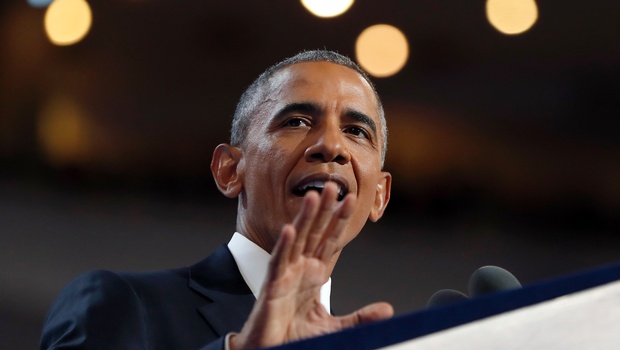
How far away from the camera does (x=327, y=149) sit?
1.21 metres

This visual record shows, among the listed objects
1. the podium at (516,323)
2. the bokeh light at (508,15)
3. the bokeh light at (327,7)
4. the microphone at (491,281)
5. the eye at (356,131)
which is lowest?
the microphone at (491,281)

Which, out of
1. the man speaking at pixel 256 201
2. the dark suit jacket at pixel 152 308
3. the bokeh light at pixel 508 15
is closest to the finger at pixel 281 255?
the man speaking at pixel 256 201

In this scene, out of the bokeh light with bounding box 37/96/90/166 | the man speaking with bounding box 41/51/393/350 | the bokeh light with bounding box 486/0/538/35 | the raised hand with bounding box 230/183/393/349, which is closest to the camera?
the raised hand with bounding box 230/183/393/349

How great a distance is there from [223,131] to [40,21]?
50 cm

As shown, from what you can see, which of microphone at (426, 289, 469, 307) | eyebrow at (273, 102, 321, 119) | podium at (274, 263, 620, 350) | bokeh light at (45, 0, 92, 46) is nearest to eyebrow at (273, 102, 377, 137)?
eyebrow at (273, 102, 321, 119)

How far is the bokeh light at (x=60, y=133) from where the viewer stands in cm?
216

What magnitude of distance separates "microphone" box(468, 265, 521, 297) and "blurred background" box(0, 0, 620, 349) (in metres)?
1.26

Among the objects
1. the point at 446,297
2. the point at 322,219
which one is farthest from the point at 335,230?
the point at 446,297

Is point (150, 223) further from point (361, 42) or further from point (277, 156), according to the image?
point (277, 156)

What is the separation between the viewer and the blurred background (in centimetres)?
217

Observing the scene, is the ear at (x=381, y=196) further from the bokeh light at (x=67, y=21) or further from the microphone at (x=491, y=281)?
the bokeh light at (x=67, y=21)

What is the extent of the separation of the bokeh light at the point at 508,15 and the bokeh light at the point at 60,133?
1.15 metres

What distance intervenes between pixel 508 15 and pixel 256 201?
61.3 inches

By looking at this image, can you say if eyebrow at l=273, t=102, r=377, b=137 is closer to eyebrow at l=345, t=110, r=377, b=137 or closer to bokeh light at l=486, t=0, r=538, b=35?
eyebrow at l=345, t=110, r=377, b=137
